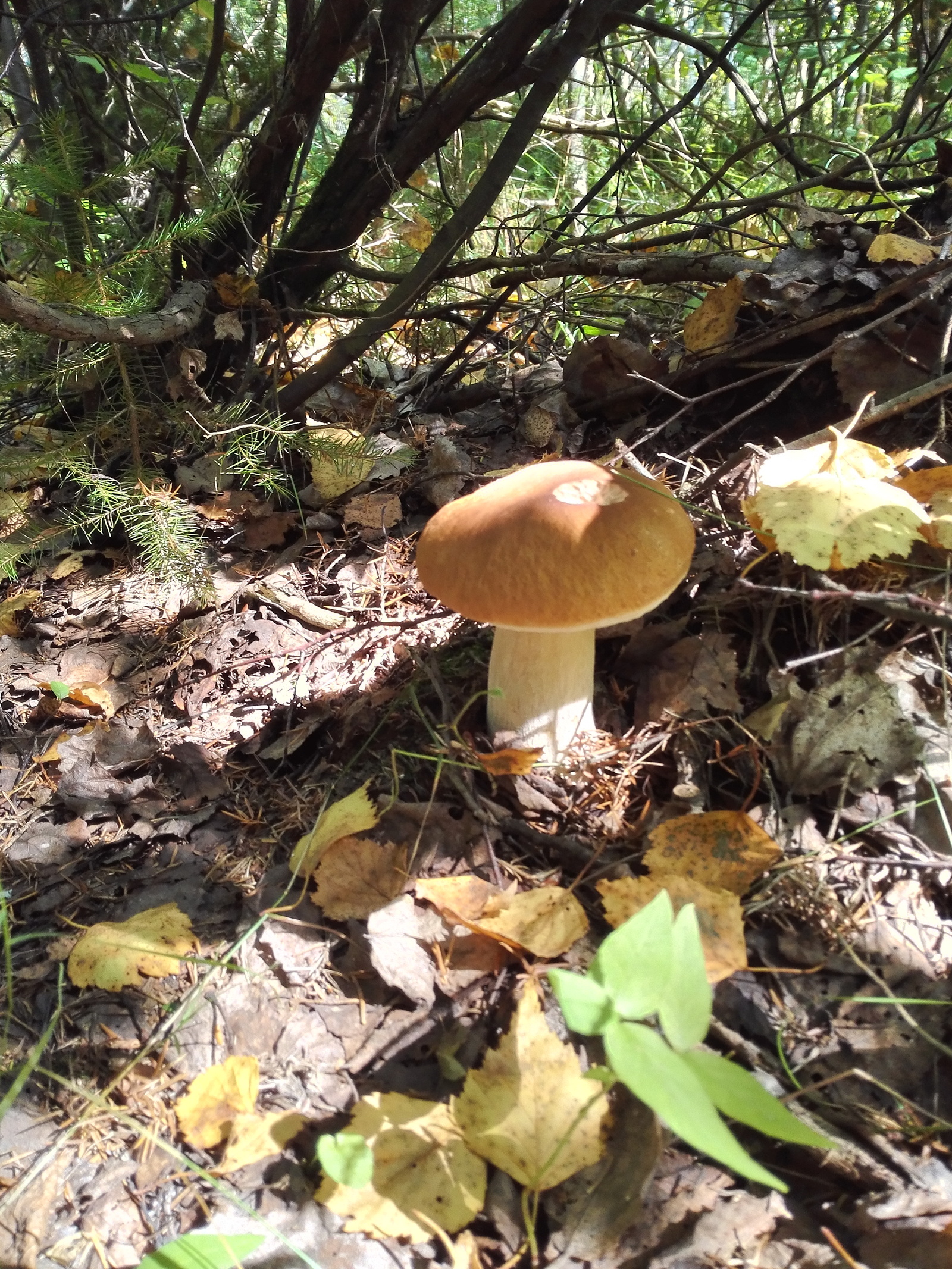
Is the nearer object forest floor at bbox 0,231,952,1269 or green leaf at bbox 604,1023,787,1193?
green leaf at bbox 604,1023,787,1193

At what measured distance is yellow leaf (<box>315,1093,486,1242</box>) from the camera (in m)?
1.39

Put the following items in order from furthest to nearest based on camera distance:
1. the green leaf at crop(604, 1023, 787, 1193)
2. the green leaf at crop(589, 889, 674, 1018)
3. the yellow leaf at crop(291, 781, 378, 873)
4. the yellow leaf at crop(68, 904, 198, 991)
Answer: the yellow leaf at crop(291, 781, 378, 873)
the yellow leaf at crop(68, 904, 198, 991)
the green leaf at crop(589, 889, 674, 1018)
the green leaf at crop(604, 1023, 787, 1193)

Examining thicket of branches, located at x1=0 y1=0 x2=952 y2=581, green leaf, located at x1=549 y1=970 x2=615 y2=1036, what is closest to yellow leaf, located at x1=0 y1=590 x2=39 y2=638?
thicket of branches, located at x1=0 y1=0 x2=952 y2=581

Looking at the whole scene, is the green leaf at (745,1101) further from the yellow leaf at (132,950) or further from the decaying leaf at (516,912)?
the yellow leaf at (132,950)

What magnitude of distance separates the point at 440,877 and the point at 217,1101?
0.71 meters

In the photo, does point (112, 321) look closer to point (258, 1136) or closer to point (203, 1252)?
point (258, 1136)

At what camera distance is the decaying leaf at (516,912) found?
173 cm

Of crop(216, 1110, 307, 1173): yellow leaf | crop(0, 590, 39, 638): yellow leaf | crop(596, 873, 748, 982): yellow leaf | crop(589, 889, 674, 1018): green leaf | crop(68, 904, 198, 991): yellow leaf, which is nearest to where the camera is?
crop(589, 889, 674, 1018): green leaf

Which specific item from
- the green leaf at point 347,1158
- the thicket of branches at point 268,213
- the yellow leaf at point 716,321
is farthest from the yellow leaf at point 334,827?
the yellow leaf at point 716,321

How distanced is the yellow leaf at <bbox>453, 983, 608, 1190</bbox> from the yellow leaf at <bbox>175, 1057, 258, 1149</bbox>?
47 centimetres

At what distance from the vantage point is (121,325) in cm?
281

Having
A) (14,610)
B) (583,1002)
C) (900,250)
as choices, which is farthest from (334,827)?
(900,250)

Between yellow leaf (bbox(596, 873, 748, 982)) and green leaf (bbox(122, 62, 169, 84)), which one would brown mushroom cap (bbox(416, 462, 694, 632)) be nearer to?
yellow leaf (bbox(596, 873, 748, 982))

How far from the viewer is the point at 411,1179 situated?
1.44m
